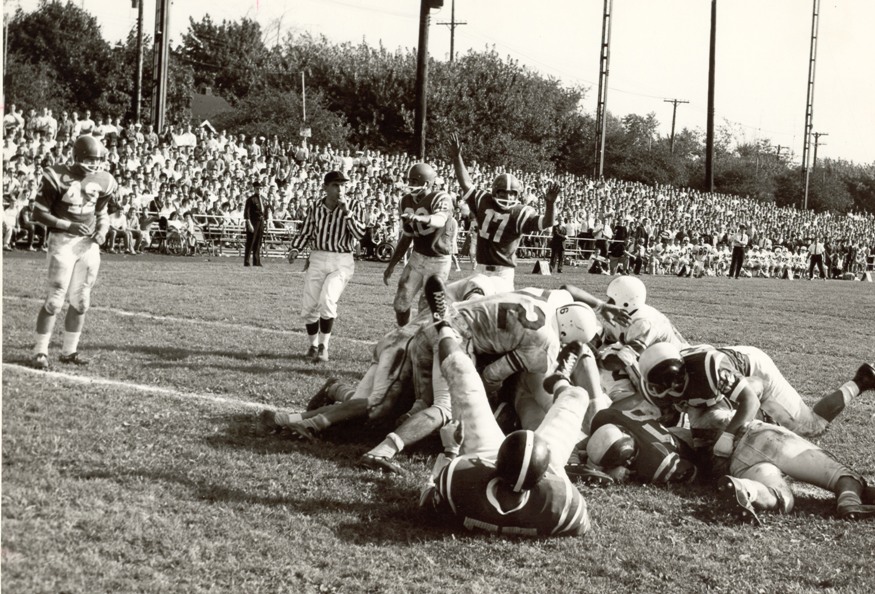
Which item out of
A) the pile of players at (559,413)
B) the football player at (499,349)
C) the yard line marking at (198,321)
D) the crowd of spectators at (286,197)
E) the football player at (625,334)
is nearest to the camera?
the pile of players at (559,413)

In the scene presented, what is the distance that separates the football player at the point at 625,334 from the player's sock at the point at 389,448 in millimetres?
1863

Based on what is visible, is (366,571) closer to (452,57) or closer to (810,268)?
(810,268)

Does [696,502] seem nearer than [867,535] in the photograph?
No

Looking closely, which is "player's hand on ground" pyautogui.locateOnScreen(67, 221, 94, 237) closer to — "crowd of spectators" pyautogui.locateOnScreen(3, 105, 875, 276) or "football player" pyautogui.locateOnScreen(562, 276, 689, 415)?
"football player" pyautogui.locateOnScreen(562, 276, 689, 415)

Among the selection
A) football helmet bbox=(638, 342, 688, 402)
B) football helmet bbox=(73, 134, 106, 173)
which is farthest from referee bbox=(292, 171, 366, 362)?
football helmet bbox=(638, 342, 688, 402)

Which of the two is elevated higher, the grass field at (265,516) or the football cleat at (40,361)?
the football cleat at (40,361)

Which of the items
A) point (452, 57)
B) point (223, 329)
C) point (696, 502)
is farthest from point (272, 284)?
point (452, 57)

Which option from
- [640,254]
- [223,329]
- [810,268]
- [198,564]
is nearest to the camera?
[198,564]

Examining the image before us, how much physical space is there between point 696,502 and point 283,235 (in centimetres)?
2362

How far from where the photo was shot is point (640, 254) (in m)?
32.8

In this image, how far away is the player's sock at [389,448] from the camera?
19.6ft

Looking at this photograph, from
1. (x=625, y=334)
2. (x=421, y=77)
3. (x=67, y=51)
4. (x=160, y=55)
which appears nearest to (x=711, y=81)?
(x=421, y=77)

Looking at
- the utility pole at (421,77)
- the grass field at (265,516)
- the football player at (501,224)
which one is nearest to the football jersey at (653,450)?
the grass field at (265,516)

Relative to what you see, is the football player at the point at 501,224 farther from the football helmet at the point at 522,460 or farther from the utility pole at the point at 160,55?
the utility pole at the point at 160,55
